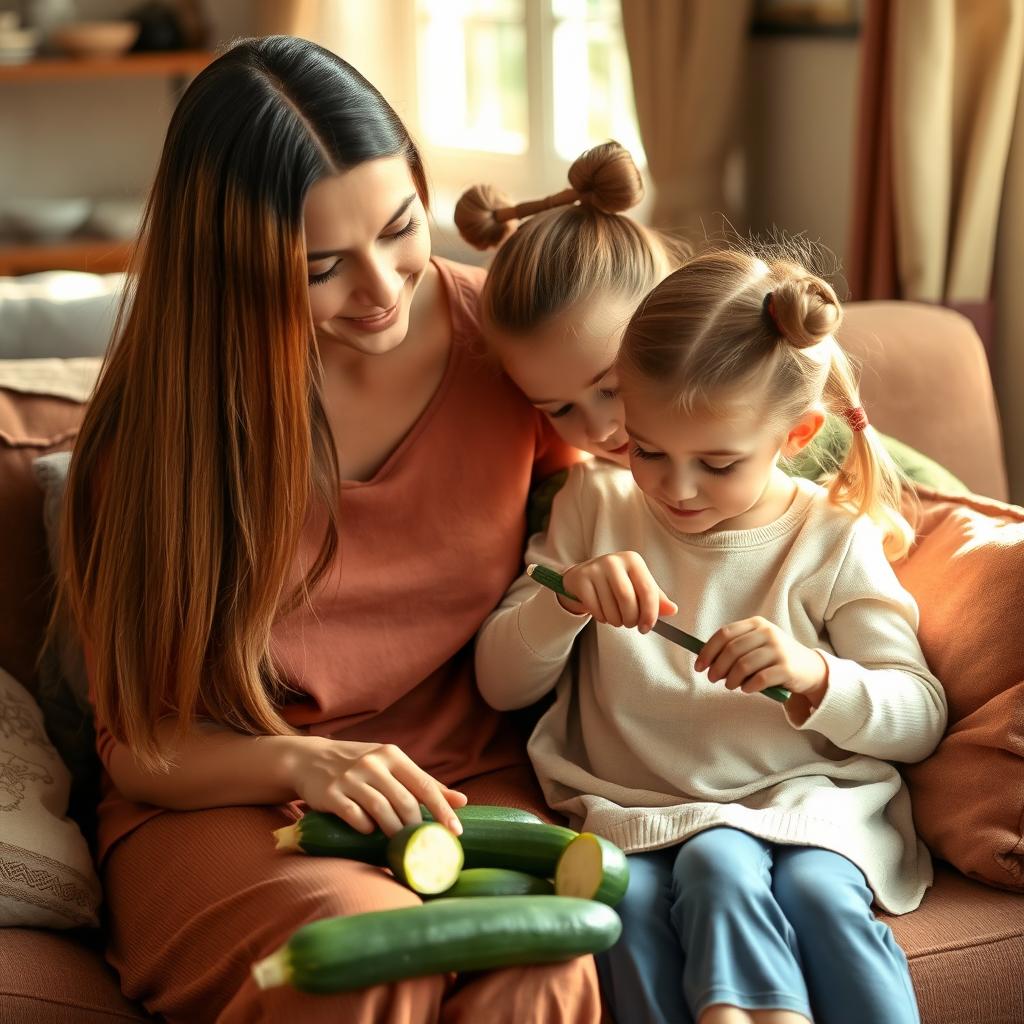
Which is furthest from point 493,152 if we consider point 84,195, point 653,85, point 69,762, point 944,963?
point 944,963

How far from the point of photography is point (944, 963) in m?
1.47

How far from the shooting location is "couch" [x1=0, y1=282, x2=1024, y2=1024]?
1.47 m

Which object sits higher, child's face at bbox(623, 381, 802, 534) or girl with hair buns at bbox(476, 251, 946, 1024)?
child's face at bbox(623, 381, 802, 534)

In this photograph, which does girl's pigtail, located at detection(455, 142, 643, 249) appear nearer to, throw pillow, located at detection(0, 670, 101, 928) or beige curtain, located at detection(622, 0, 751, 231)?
throw pillow, located at detection(0, 670, 101, 928)

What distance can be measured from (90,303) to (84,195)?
135 inches

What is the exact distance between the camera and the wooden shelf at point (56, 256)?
15.1 feet

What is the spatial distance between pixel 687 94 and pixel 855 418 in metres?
2.22

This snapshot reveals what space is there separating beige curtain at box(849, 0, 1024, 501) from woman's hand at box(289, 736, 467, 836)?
184 cm

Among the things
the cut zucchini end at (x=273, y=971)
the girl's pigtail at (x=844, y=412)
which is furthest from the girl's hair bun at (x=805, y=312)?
the cut zucchini end at (x=273, y=971)

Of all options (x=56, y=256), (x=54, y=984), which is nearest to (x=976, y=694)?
(x=54, y=984)

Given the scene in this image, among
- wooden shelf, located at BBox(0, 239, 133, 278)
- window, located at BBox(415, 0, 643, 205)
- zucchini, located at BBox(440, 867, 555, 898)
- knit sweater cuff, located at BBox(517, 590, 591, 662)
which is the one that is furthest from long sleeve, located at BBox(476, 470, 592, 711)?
wooden shelf, located at BBox(0, 239, 133, 278)

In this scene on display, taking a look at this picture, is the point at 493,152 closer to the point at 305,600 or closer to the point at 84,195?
the point at 84,195

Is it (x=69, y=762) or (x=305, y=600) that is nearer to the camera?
(x=305, y=600)

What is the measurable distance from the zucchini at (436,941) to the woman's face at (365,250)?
631 mm
